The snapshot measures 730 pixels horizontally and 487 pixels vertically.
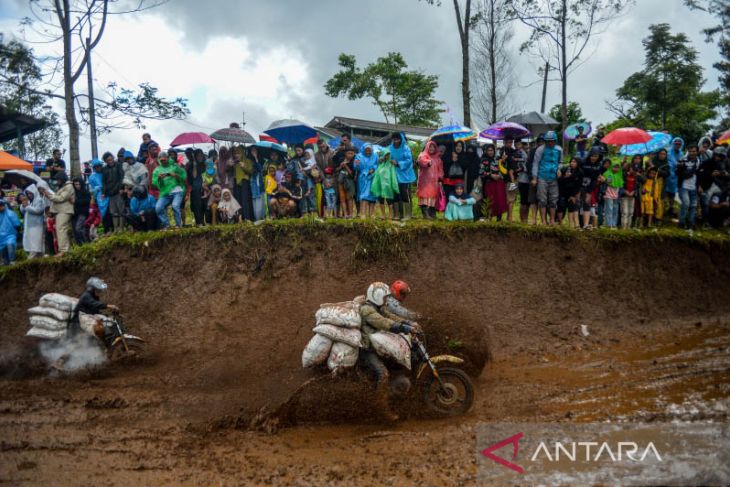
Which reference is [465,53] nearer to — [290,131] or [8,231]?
[290,131]

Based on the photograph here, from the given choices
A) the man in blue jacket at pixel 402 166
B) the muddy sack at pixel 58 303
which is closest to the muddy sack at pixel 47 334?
the muddy sack at pixel 58 303

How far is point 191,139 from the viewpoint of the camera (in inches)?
520

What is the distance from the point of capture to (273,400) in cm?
902

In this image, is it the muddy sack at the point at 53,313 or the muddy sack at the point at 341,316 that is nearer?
the muddy sack at the point at 341,316

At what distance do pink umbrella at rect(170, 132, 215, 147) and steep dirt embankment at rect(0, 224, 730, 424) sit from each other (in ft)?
7.97

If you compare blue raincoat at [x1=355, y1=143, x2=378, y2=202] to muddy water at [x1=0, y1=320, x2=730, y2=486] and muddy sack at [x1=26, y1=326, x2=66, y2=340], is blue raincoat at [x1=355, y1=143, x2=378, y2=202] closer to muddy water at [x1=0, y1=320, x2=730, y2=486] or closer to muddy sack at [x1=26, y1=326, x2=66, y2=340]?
muddy water at [x1=0, y1=320, x2=730, y2=486]

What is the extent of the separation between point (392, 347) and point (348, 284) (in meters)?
3.83

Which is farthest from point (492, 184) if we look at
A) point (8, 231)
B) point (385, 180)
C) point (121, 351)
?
point (8, 231)

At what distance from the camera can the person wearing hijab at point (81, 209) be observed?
524 inches

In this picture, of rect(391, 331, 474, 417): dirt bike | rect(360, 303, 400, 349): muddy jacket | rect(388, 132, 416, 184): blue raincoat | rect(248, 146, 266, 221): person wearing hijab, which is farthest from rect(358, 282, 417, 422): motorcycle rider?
rect(248, 146, 266, 221): person wearing hijab

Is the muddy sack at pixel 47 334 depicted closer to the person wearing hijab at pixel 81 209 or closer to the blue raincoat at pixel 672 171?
the person wearing hijab at pixel 81 209

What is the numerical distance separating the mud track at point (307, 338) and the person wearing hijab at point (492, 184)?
0.82 m

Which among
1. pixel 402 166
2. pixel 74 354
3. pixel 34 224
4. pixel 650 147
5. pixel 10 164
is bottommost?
pixel 74 354

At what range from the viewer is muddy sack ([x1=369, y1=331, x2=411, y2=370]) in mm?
7895
